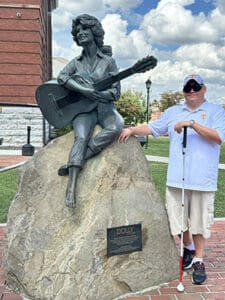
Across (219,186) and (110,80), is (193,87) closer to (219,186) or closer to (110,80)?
(110,80)

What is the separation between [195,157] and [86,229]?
1.28 m

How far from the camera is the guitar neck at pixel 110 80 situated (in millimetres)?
3969

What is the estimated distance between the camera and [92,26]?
4.09 meters

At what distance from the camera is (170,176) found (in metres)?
4.25

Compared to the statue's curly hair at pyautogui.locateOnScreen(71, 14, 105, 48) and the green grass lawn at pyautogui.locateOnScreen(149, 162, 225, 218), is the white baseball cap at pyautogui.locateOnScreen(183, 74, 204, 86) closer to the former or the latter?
the statue's curly hair at pyautogui.locateOnScreen(71, 14, 105, 48)

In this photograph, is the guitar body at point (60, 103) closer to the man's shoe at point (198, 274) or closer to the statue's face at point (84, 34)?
the statue's face at point (84, 34)

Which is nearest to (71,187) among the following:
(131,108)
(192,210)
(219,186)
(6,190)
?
(192,210)

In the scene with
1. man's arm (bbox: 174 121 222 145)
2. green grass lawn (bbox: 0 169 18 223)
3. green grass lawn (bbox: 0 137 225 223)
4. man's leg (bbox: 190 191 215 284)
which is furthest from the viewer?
green grass lawn (bbox: 0 137 225 223)

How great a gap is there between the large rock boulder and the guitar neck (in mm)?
611

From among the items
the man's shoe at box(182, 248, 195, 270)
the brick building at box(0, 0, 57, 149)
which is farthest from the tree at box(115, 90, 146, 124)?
the man's shoe at box(182, 248, 195, 270)

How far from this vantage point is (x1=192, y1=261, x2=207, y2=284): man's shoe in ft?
13.8

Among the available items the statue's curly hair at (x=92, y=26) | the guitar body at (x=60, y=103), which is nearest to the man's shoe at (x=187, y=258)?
the guitar body at (x=60, y=103)

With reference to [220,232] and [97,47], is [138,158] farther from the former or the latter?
[220,232]

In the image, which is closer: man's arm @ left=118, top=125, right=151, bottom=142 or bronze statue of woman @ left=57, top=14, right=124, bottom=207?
bronze statue of woman @ left=57, top=14, right=124, bottom=207
